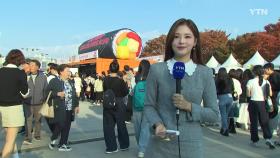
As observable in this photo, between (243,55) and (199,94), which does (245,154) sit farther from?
(243,55)

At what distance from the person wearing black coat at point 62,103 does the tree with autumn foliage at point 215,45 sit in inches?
1858

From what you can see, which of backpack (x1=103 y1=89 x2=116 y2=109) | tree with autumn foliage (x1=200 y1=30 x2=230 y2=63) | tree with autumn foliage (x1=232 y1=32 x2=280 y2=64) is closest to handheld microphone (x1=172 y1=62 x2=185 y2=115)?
backpack (x1=103 y1=89 x2=116 y2=109)

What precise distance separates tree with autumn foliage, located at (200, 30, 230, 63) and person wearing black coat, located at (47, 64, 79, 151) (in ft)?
155

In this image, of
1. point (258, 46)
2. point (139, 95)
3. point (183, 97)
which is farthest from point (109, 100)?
point (258, 46)

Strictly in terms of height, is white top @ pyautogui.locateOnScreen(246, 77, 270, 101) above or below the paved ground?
above

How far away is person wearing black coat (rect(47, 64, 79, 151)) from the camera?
8169mm

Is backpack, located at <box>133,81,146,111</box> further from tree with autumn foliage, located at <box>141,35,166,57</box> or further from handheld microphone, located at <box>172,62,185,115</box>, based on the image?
tree with autumn foliage, located at <box>141,35,166,57</box>

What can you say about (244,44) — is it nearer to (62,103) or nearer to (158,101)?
(62,103)

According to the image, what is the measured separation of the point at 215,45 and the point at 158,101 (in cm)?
5793

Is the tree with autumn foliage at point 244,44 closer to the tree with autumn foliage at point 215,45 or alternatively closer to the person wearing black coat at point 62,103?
the tree with autumn foliage at point 215,45

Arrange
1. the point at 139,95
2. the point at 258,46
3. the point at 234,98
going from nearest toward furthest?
1. the point at 139,95
2. the point at 234,98
3. the point at 258,46

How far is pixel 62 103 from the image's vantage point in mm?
8211

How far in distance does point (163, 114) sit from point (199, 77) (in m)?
0.34

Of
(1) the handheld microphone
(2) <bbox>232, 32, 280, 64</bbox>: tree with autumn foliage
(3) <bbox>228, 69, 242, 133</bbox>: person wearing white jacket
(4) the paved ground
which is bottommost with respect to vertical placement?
(4) the paved ground
